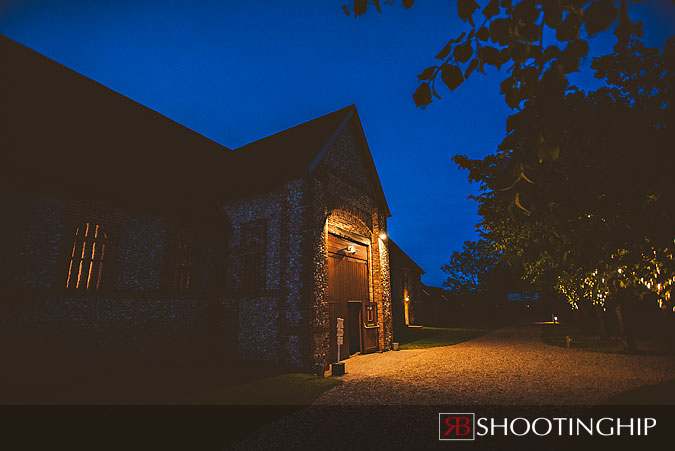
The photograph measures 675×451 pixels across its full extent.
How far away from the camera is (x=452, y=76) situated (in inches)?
72.7

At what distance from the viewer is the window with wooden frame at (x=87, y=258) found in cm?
955

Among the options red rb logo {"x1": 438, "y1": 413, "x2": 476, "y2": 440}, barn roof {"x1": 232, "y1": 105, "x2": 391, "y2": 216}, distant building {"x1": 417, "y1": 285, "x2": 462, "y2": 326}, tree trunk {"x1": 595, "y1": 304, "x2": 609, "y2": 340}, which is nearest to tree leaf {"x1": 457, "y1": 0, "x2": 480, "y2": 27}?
red rb logo {"x1": 438, "y1": 413, "x2": 476, "y2": 440}

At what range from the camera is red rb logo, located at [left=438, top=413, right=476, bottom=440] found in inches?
207

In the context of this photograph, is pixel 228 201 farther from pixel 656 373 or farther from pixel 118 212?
pixel 656 373

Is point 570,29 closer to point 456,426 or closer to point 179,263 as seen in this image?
point 456,426

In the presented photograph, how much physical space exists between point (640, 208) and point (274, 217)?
1022cm

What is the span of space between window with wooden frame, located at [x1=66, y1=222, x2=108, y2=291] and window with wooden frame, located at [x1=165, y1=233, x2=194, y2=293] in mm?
2086

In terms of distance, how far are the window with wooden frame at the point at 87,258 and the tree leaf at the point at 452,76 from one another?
1129 cm

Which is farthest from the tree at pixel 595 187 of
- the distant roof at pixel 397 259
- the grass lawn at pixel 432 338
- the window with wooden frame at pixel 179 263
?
the distant roof at pixel 397 259

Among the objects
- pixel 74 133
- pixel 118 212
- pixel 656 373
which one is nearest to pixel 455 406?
pixel 656 373

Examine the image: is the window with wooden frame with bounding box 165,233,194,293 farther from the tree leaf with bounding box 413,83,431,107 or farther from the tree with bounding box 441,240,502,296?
the tree with bounding box 441,240,502,296

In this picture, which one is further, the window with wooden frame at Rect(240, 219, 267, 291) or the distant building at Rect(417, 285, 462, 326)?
the distant building at Rect(417, 285, 462, 326)

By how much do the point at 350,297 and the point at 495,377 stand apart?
6.27 metres

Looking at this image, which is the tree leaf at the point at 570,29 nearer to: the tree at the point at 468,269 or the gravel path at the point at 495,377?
the gravel path at the point at 495,377
